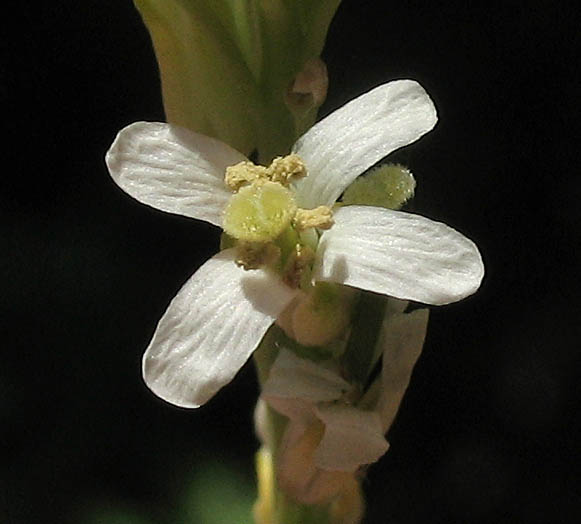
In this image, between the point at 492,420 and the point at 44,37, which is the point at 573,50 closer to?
the point at 492,420

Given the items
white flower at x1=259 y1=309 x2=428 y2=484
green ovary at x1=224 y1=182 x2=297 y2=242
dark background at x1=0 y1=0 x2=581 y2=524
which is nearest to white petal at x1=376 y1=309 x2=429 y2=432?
white flower at x1=259 y1=309 x2=428 y2=484

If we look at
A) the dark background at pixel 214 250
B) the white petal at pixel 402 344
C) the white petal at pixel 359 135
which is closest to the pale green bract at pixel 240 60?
the white petal at pixel 359 135

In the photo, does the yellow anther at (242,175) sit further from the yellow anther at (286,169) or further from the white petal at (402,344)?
the white petal at (402,344)

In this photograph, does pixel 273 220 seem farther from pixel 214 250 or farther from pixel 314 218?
pixel 214 250

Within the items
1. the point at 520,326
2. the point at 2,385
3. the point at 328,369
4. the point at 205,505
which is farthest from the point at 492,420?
the point at 328,369

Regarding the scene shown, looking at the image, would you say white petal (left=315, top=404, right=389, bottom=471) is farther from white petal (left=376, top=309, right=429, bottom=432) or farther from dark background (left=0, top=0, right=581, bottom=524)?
dark background (left=0, top=0, right=581, bottom=524)

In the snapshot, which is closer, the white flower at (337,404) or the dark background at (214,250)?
the white flower at (337,404)

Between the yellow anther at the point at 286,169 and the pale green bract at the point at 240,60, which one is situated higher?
the pale green bract at the point at 240,60
